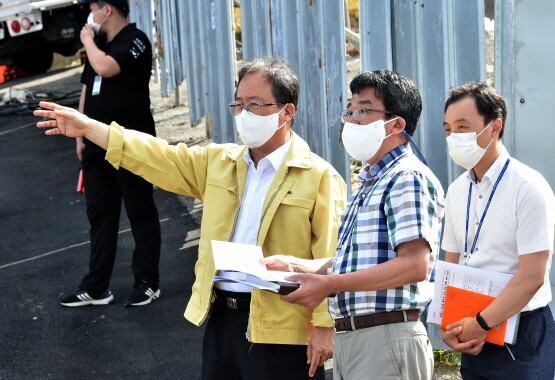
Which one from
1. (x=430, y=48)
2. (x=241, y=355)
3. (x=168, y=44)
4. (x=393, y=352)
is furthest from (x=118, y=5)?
(x=168, y=44)

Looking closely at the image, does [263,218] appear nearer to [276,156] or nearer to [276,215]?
[276,215]

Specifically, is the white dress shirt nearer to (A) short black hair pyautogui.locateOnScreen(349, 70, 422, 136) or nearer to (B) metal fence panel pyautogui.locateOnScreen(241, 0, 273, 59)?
(A) short black hair pyautogui.locateOnScreen(349, 70, 422, 136)

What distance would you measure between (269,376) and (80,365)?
7.48 feet

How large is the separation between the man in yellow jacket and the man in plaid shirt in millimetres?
434

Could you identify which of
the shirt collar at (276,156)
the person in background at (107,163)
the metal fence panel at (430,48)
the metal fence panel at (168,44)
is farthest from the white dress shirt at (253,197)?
the metal fence panel at (168,44)

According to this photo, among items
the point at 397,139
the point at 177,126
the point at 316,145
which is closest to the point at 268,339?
the point at 397,139

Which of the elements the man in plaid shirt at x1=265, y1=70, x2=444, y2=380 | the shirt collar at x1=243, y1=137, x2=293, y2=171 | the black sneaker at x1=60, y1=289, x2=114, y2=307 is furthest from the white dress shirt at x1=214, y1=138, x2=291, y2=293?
the black sneaker at x1=60, y1=289, x2=114, y2=307

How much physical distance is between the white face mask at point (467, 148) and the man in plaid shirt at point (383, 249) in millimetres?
179

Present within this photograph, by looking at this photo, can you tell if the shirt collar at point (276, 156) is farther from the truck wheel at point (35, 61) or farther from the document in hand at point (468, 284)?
the truck wheel at point (35, 61)

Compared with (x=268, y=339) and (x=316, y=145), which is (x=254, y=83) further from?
(x=316, y=145)

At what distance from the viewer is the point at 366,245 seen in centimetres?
326

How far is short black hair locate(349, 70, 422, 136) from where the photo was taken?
11.0 feet

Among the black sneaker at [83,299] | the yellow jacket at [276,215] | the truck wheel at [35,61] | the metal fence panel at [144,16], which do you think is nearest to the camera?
the yellow jacket at [276,215]

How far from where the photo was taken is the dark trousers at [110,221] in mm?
6629
